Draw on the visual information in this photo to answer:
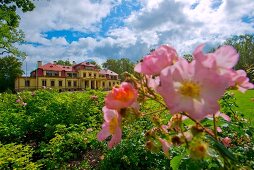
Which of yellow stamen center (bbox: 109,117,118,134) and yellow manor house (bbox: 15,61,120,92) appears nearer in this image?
yellow stamen center (bbox: 109,117,118,134)

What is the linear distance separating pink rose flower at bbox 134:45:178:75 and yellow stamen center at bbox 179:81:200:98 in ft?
0.27

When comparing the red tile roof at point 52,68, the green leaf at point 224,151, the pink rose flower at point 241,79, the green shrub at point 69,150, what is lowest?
the green shrub at point 69,150

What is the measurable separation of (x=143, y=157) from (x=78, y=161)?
1391 mm

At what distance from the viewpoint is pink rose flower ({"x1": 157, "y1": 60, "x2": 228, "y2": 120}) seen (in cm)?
61

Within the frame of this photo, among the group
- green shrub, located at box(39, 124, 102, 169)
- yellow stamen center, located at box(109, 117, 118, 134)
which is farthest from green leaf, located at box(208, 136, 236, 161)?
green shrub, located at box(39, 124, 102, 169)

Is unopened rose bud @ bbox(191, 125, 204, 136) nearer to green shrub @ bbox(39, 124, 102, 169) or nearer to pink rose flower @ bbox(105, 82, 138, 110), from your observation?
pink rose flower @ bbox(105, 82, 138, 110)

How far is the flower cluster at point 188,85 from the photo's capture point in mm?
617

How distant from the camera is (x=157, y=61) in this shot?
0.70 meters

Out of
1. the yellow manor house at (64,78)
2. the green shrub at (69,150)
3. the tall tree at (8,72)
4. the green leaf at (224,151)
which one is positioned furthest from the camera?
the yellow manor house at (64,78)

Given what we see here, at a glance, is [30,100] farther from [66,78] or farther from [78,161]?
[66,78]

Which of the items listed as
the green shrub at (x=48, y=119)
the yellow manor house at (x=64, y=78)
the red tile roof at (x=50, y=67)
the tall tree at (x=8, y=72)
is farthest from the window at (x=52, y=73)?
the green shrub at (x=48, y=119)

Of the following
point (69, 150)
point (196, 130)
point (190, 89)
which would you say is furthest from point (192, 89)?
point (69, 150)

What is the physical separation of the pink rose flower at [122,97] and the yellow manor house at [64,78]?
125 ft

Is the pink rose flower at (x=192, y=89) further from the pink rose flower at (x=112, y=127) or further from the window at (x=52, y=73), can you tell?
the window at (x=52, y=73)
